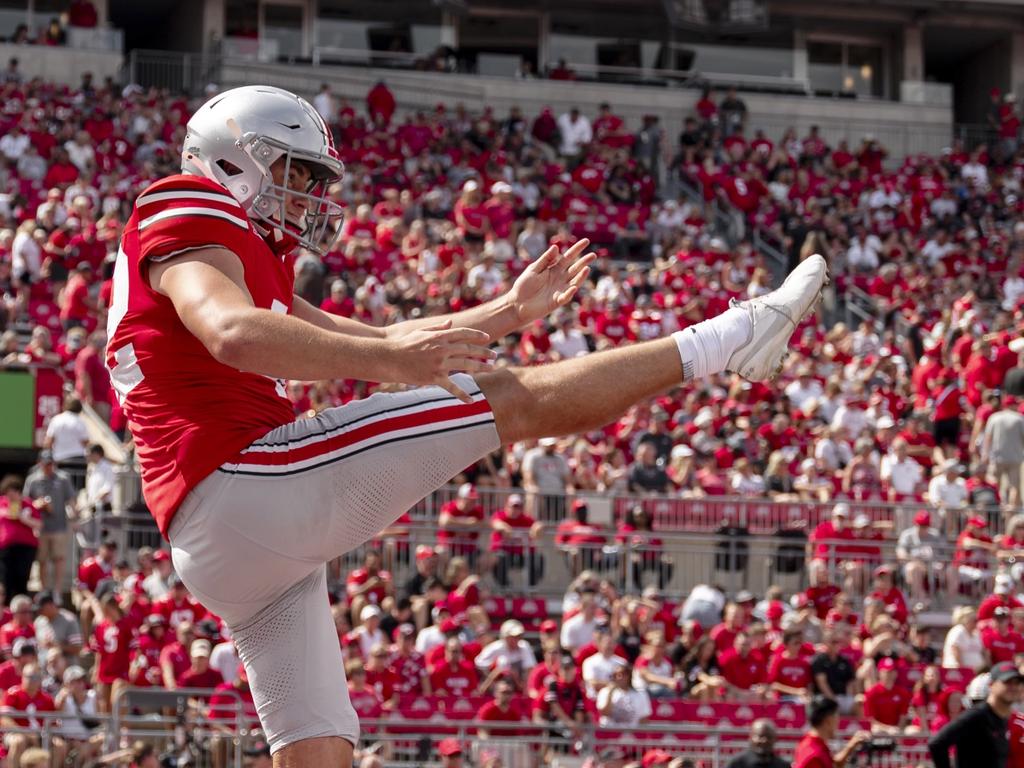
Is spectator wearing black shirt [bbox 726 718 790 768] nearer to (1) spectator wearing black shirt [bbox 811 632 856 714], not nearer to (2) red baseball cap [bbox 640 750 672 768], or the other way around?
(2) red baseball cap [bbox 640 750 672 768]

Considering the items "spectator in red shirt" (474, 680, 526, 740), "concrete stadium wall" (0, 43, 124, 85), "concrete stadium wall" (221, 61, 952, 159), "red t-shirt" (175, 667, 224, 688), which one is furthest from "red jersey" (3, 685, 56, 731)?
"concrete stadium wall" (221, 61, 952, 159)

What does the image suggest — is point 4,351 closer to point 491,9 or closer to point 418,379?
point 418,379

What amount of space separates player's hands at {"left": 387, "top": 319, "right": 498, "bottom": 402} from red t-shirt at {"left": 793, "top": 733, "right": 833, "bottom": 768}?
5689mm

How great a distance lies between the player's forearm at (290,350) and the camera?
406cm

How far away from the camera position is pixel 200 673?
12227 millimetres

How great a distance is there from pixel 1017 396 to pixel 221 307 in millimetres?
15644

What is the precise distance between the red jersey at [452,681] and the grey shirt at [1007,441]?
276 inches

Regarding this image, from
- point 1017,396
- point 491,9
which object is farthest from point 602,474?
point 491,9

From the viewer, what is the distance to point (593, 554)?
15312 mm

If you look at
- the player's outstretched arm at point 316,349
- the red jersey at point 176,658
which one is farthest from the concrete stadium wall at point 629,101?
the player's outstretched arm at point 316,349

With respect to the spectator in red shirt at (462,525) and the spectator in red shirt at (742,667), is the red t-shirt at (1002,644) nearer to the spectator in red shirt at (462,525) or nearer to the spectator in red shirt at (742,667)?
the spectator in red shirt at (742,667)

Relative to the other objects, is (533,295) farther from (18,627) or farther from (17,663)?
(18,627)

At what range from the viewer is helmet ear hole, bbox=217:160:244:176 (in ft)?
15.1

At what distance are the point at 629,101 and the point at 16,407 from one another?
1725 cm
